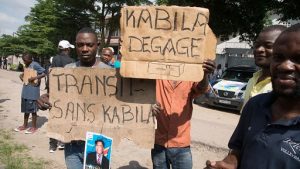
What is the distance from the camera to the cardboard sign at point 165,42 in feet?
8.56

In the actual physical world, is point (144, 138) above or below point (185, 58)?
below

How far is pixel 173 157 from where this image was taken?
3.43 metres

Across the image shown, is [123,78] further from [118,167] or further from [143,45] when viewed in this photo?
[118,167]

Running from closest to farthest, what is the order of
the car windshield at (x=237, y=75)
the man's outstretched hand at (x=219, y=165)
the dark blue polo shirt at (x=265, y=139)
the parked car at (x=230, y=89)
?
the dark blue polo shirt at (x=265, y=139), the man's outstretched hand at (x=219, y=165), the parked car at (x=230, y=89), the car windshield at (x=237, y=75)

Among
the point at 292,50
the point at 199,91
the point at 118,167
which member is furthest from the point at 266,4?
the point at 292,50

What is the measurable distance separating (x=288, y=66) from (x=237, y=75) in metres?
11.8

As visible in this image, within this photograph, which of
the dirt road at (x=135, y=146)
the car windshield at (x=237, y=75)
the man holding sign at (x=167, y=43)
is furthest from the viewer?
the car windshield at (x=237, y=75)

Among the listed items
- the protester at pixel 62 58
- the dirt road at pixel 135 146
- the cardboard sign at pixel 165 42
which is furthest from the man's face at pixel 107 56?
the cardboard sign at pixel 165 42

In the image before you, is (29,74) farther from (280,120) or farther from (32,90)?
(280,120)

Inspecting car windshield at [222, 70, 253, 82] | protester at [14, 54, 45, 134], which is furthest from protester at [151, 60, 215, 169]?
car windshield at [222, 70, 253, 82]

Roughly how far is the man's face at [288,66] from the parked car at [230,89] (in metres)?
10.5

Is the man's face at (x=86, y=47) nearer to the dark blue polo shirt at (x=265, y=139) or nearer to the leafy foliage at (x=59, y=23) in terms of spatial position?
the dark blue polo shirt at (x=265, y=139)

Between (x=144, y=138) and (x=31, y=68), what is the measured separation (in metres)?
5.34

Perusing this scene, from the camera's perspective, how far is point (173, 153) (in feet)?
11.2
